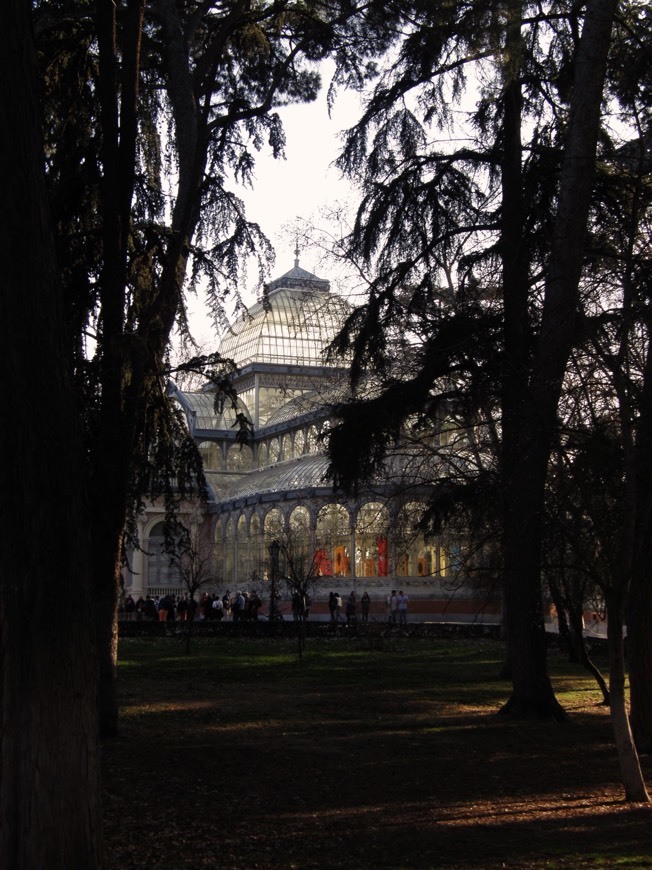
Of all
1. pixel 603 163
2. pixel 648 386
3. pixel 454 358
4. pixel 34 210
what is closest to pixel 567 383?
pixel 648 386

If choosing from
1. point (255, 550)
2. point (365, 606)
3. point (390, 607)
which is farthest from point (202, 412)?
point (390, 607)

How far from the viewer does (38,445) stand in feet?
16.5

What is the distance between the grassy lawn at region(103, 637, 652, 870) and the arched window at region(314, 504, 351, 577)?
53.7 feet

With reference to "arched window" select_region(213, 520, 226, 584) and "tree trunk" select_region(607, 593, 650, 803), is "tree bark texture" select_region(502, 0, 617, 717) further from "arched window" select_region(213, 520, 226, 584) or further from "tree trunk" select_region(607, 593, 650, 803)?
"arched window" select_region(213, 520, 226, 584)

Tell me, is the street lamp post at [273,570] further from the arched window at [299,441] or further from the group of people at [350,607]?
the arched window at [299,441]

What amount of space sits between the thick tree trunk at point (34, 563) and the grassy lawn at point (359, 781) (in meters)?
1.77

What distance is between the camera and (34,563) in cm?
498

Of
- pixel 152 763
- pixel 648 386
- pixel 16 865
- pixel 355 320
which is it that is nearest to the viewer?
pixel 16 865

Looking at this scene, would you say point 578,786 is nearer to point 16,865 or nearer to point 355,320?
point 16,865

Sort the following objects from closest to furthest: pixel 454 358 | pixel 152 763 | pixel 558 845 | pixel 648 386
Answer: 1. pixel 558 845
2. pixel 648 386
3. pixel 152 763
4. pixel 454 358

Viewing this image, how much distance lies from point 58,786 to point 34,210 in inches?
104

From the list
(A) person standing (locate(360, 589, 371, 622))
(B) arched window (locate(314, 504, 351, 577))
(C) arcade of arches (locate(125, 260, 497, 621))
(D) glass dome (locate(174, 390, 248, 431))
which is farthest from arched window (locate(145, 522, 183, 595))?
(A) person standing (locate(360, 589, 371, 622))

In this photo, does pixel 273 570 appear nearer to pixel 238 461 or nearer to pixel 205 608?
pixel 205 608

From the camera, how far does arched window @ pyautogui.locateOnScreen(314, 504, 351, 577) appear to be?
34.0m
